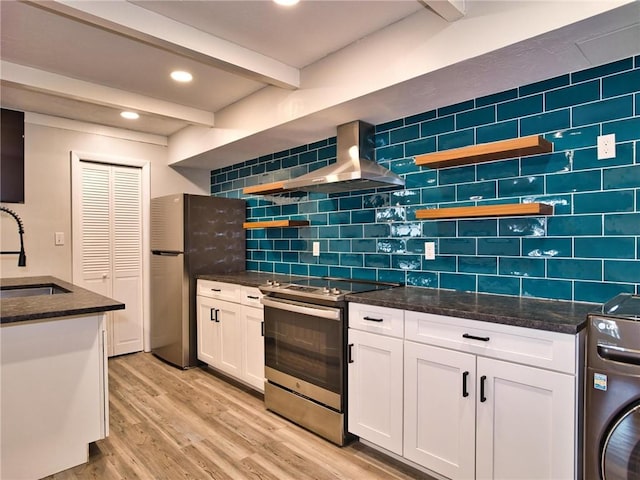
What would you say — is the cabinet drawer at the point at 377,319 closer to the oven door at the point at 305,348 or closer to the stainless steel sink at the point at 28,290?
the oven door at the point at 305,348

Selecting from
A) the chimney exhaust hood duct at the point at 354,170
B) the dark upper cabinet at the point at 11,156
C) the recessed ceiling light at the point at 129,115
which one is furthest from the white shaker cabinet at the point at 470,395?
the dark upper cabinet at the point at 11,156

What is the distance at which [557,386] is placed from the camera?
1.54m

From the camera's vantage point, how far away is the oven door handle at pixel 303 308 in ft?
7.59

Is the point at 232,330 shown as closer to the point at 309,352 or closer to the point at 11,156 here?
the point at 309,352

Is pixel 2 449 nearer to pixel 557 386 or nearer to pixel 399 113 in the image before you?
pixel 557 386

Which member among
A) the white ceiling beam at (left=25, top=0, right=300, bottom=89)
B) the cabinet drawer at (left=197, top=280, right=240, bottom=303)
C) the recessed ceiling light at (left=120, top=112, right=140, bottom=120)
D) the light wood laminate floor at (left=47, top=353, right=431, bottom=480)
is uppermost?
the recessed ceiling light at (left=120, top=112, right=140, bottom=120)

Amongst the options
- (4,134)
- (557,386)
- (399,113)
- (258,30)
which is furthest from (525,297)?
(4,134)

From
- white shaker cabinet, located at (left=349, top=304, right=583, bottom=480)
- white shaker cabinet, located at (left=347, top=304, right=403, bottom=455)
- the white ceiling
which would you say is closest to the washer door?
white shaker cabinet, located at (left=349, top=304, right=583, bottom=480)

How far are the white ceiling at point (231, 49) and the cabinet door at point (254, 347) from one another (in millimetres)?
1445

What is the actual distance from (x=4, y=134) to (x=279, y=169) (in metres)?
2.41

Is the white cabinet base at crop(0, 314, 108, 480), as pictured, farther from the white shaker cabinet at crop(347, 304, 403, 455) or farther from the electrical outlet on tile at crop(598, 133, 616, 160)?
the electrical outlet on tile at crop(598, 133, 616, 160)

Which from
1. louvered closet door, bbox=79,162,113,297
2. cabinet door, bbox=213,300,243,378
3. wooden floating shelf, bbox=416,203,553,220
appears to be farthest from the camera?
louvered closet door, bbox=79,162,113,297

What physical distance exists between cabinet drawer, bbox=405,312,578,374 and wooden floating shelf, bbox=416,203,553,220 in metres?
0.61

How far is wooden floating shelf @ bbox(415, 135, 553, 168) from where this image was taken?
6.23 ft
